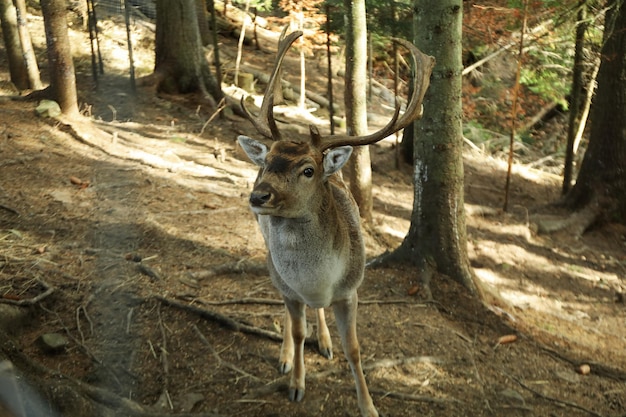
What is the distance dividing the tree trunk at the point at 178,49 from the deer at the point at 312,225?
9858 millimetres

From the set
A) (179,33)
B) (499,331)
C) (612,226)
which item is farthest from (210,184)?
(612,226)

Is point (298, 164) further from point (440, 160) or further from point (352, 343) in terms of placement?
point (440, 160)

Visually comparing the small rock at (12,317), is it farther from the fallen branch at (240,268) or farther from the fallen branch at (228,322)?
the fallen branch at (240,268)

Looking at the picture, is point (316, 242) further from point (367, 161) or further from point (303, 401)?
point (367, 161)

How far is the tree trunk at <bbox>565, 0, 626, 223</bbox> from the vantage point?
444 inches

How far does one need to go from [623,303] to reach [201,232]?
642 centimetres

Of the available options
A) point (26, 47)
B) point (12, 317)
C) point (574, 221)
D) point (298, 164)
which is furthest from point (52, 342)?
point (574, 221)

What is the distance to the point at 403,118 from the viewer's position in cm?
468

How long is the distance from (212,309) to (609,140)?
9352 millimetres

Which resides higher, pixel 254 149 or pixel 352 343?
pixel 254 149

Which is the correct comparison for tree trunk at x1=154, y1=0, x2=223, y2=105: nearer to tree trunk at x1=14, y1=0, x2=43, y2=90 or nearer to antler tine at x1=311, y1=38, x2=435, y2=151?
tree trunk at x1=14, y1=0, x2=43, y2=90

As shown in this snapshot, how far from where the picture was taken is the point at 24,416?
276 centimetres

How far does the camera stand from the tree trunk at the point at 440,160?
6.30 meters

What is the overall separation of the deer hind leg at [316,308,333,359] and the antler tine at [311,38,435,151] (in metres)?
1.64
